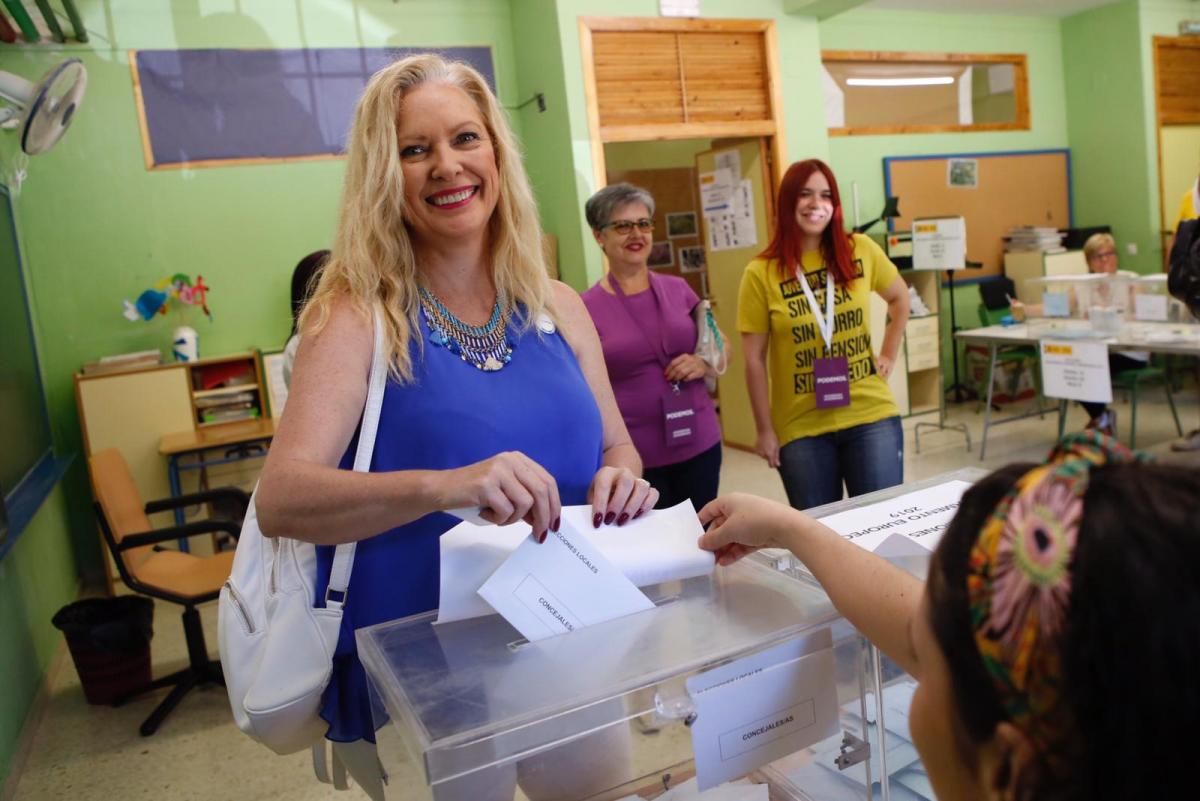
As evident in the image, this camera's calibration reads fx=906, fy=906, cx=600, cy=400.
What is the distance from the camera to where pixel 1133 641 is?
45 cm

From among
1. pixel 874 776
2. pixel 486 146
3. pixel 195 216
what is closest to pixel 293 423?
pixel 486 146

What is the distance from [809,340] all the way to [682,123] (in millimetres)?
2845

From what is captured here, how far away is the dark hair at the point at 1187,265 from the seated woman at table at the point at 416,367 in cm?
215

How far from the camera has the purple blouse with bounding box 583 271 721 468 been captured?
117 inches

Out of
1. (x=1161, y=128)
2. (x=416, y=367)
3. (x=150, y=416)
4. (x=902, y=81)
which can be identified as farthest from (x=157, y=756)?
(x=1161, y=128)

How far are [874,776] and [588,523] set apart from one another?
423 millimetres


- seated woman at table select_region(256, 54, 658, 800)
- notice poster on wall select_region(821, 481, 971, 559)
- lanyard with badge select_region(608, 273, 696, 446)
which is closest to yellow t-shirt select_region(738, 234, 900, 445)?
lanyard with badge select_region(608, 273, 696, 446)

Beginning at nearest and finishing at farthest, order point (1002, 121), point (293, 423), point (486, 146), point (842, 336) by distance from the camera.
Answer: point (293, 423) < point (486, 146) < point (842, 336) < point (1002, 121)

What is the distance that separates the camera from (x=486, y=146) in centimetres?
134

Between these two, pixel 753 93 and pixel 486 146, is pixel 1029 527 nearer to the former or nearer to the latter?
pixel 486 146

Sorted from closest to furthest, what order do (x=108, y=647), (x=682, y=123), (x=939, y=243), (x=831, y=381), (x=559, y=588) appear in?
1. (x=559, y=588)
2. (x=831, y=381)
3. (x=108, y=647)
4. (x=682, y=123)
5. (x=939, y=243)

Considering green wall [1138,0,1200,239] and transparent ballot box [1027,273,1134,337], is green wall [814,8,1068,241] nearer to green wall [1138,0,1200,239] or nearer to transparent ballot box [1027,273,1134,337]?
green wall [1138,0,1200,239]

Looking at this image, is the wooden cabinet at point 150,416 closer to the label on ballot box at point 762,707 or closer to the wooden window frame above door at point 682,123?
the wooden window frame above door at point 682,123

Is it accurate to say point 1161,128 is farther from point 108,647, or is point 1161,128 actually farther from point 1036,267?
point 108,647
